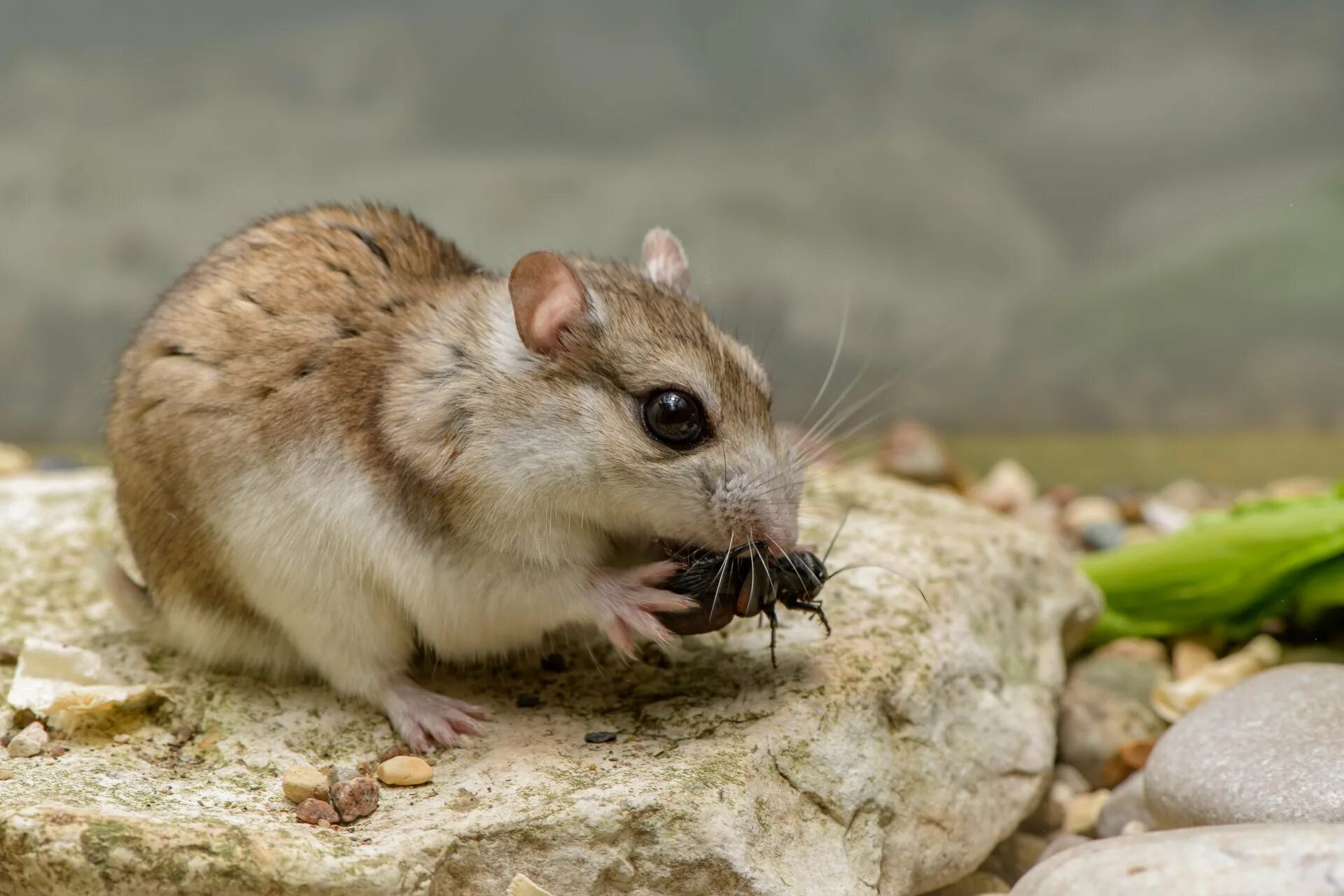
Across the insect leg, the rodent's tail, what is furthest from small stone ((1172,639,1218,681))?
the rodent's tail

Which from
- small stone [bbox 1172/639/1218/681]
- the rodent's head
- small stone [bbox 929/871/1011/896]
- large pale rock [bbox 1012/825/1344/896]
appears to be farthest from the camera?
small stone [bbox 1172/639/1218/681]

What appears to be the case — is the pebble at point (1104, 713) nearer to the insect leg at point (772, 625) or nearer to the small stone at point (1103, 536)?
the insect leg at point (772, 625)

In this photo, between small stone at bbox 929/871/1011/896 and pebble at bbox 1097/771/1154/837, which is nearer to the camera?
small stone at bbox 929/871/1011/896

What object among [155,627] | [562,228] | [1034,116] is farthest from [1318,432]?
[155,627]

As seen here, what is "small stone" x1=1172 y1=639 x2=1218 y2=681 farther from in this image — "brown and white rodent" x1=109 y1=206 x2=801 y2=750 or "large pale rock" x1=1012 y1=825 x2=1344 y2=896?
"brown and white rodent" x1=109 y1=206 x2=801 y2=750

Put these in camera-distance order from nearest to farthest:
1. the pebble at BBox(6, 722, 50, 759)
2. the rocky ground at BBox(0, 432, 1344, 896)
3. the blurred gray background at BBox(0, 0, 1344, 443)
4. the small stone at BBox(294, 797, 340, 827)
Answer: the rocky ground at BBox(0, 432, 1344, 896)
the small stone at BBox(294, 797, 340, 827)
the pebble at BBox(6, 722, 50, 759)
the blurred gray background at BBox(0, 0, 1344, 443)

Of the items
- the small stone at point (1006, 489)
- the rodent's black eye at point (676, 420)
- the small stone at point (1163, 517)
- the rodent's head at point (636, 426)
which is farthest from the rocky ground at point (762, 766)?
the small stone at point (1006, 489)
